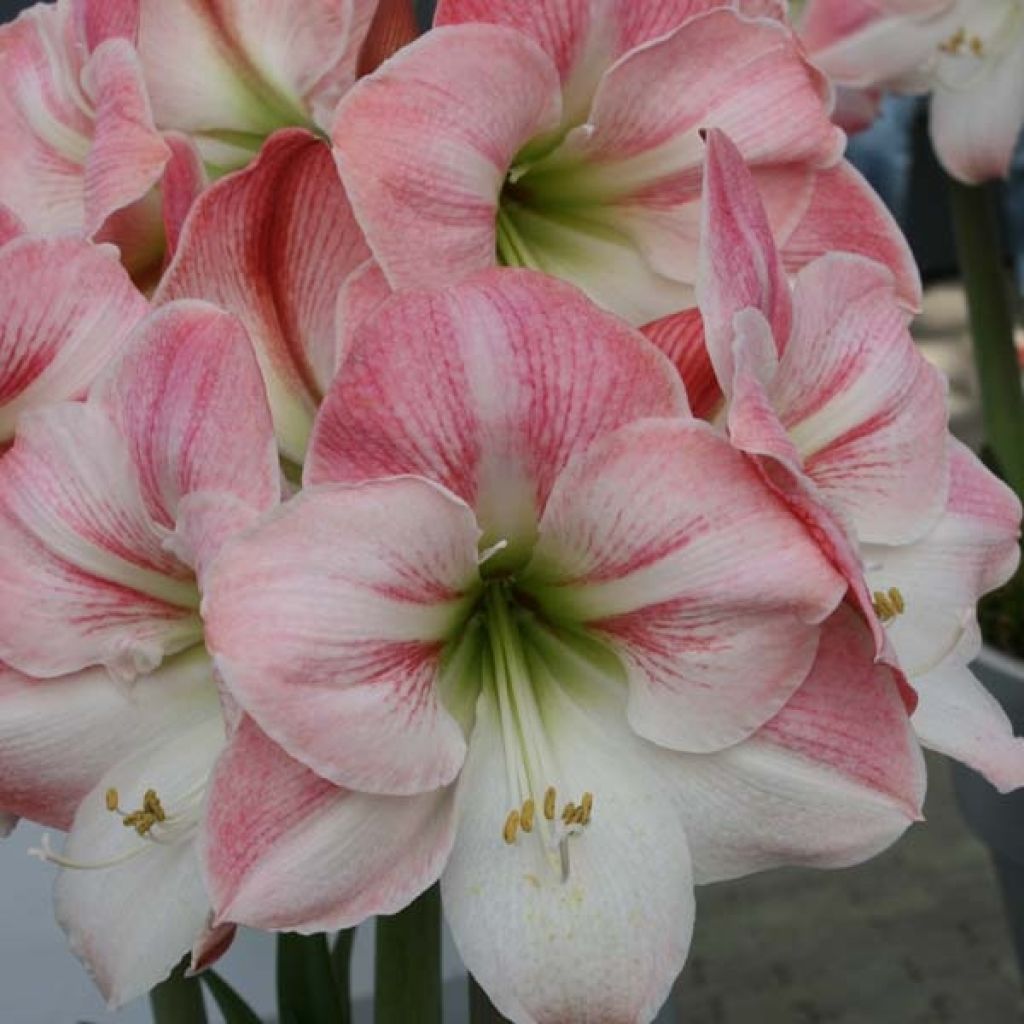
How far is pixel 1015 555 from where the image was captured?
0.50 metres

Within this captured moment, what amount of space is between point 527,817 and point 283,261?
13 cm

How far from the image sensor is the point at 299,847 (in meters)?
0.39

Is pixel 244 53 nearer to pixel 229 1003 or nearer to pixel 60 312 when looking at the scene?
pixel 60 312

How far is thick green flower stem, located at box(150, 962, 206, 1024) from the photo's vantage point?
0.55 metres

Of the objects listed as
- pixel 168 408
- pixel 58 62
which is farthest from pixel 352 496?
pixel 58 62

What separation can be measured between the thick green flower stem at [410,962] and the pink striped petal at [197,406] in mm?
135

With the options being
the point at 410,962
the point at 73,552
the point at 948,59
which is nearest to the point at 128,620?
the point at 73,552

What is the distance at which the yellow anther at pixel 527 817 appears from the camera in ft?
1.36

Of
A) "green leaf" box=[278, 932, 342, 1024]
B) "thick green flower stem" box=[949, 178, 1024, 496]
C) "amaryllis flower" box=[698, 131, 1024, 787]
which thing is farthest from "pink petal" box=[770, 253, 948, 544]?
"thick green flower stem" box=[949, 178, 1024, 496]

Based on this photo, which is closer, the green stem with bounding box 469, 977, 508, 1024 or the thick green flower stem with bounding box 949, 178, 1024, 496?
the green stem with bounding box 469, 977, 508, 1024

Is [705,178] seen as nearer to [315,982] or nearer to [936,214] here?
[315,982]

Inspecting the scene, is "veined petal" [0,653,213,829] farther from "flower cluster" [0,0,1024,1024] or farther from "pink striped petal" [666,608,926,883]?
"pink striped petal" [666,608,926,883]

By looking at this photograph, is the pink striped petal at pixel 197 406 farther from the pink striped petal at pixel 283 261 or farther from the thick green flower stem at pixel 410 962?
the thick green flower stem at pixel 410 962

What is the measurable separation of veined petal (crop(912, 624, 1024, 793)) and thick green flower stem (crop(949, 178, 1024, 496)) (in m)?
0.64
